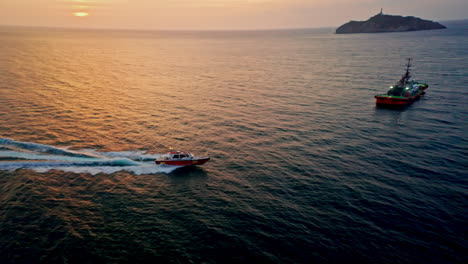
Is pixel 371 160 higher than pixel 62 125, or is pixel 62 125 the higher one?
pixel 62 125

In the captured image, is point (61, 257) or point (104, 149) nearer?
point (61, 257)

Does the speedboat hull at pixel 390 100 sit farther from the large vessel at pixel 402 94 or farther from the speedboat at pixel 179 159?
the speedboat at pixel 179 159

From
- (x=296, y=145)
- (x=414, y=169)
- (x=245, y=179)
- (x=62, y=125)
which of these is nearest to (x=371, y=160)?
(x=414, y=169)

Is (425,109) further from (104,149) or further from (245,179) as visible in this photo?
(104,149)

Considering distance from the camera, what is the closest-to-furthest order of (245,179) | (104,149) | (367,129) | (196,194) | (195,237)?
(195,237), (196,194), (245,179), (104,149), (367,129)

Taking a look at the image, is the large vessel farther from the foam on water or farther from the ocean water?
the foam on water

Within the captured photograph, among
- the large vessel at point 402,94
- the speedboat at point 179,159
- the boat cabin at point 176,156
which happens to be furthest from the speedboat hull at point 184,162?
the large vessel at point 402,94

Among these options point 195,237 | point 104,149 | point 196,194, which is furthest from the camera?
point 104,149

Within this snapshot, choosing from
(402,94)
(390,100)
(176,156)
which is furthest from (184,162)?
(402,94)
